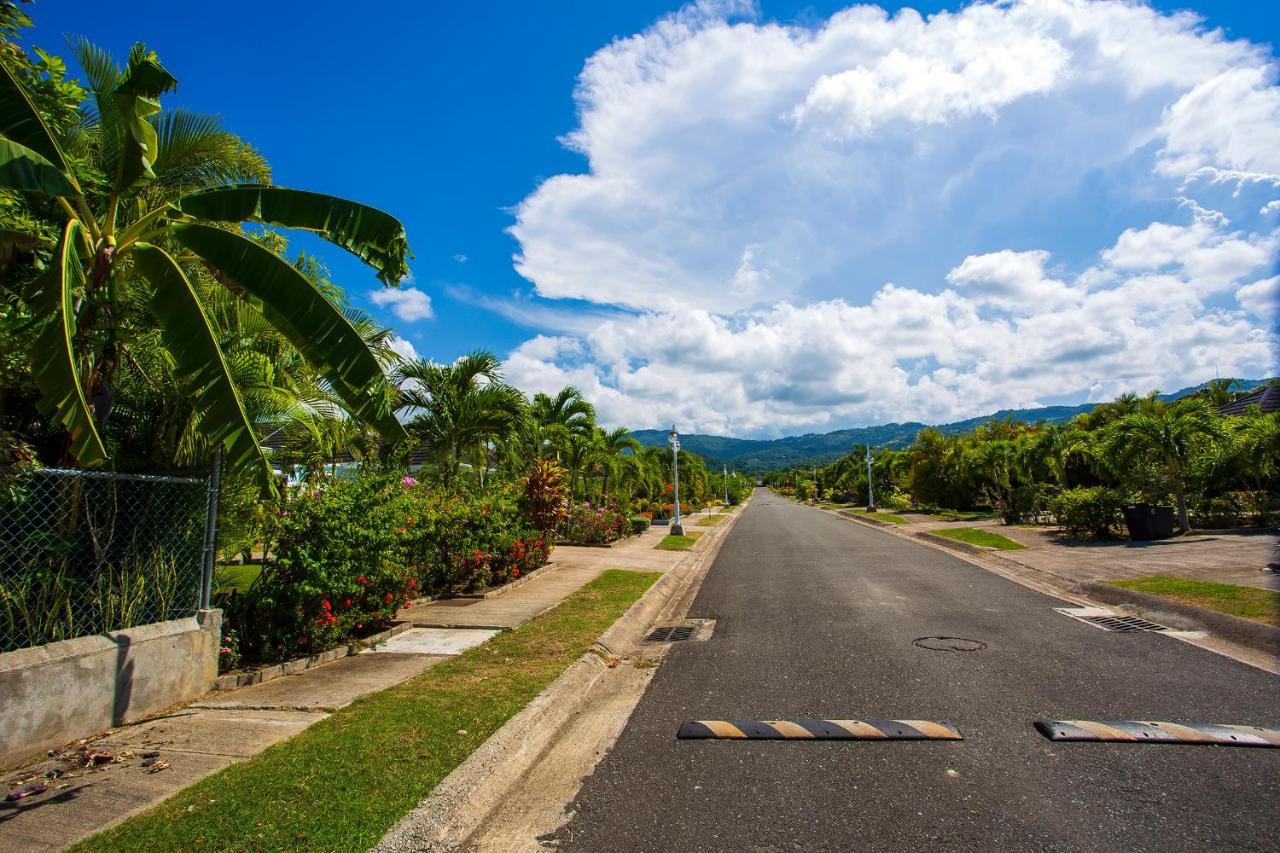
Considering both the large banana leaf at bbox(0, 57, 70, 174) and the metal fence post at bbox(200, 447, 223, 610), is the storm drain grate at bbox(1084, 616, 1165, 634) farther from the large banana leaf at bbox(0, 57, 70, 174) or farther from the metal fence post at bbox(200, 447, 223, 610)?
the large banana leaf at bbox(0, 57, 70, 174)

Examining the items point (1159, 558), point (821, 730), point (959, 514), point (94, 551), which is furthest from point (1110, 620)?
point (959, 514)

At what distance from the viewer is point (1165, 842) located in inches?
124

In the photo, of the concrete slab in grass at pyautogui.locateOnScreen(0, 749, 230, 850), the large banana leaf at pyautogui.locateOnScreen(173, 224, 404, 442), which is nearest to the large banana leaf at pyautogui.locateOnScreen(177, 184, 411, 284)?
the large banana leaf at pyautogui.locateOnScreen(173, 224, 404, 442)

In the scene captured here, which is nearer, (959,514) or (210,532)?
(210,532)

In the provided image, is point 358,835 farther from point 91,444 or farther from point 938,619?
point 938,619

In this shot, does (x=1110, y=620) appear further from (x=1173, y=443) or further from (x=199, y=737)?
(x=1173, y=443)

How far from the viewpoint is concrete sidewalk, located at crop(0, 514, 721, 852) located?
3.47m

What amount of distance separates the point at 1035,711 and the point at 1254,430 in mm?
19473

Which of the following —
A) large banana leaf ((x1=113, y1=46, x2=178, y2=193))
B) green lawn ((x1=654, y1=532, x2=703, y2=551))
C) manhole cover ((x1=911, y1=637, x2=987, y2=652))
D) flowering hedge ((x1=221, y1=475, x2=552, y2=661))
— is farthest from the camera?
green lawn ((x1=654, y1=532, x2=703, y2=551))

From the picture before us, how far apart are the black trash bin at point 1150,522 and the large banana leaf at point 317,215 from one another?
18278mm

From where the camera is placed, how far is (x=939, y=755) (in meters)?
4.20

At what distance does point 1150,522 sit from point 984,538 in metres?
3.97

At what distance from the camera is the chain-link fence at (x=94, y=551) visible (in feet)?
15.1

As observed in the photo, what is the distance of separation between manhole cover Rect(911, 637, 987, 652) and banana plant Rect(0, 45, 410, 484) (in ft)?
19.2
